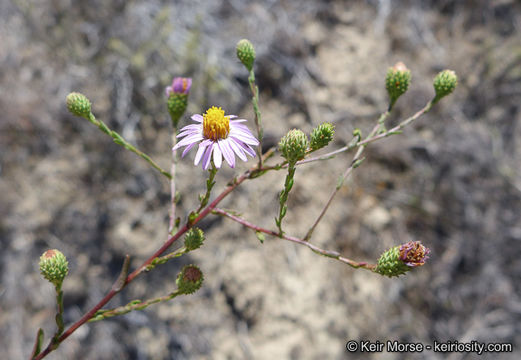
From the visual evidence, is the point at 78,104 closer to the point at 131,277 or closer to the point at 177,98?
the point at 177,98

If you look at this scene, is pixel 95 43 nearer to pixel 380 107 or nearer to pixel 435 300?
pixel 380 107

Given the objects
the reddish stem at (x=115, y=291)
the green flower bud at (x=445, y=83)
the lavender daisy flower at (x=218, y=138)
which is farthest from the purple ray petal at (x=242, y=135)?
the green flower bud at (x=445, y=83)

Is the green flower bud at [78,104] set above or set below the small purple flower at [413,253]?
above

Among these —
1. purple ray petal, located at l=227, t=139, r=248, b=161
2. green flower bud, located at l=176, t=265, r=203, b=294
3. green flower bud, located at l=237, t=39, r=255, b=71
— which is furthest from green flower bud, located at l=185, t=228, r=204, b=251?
green flower bud, located at l=237, t=39, r=255, b=71

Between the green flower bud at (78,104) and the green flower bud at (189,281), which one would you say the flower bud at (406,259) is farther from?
the green flower bud at (78,104)

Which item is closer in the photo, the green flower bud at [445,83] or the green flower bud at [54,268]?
the green flower bud at [54,268]

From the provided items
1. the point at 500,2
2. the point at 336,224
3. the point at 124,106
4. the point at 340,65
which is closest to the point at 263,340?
the point at 336,224

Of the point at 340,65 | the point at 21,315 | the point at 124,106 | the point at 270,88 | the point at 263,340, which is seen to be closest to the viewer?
the point at 21,315

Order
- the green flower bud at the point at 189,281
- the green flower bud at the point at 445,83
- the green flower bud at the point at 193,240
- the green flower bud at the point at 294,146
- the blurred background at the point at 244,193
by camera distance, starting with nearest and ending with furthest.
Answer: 1. the green flower bud at the point at 294,146
2. the green flower bud at the point at 193,240
3. the green flower bud at the point at 189,281
4. the green flower bud at the point at 445,83
5. the blurred background at the point at 244,193
